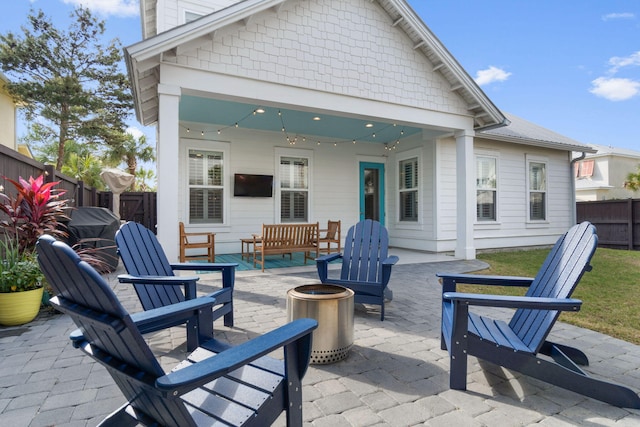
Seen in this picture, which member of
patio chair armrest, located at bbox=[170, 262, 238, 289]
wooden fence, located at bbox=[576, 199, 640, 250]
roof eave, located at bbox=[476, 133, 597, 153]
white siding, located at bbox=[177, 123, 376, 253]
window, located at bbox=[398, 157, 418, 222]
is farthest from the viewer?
wooden fence, located at bbox=[576, 199, 640, 250]

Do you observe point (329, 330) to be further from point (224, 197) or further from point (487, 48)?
point (487, 48)

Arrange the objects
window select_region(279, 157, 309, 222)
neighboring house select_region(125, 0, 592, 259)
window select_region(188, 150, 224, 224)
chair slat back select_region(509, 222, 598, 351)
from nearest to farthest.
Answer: chair slat back select_region(509, 222, 598, 351) → neighboring house select_region(125, 0, 592, 259) → window select_region(188, 150, 224, 224) → window select_region(279, 157, 309, 222)

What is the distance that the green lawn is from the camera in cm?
337

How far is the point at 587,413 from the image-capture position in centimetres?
187

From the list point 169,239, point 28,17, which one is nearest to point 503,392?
point 169,239

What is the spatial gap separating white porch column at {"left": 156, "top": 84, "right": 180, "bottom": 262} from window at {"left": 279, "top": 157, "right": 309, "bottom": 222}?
4.13 m

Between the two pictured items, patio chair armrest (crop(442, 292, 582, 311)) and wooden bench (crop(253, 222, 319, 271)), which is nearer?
patio chair armrest (crop(442, 292, 582, 311))

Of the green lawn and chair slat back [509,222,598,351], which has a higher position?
chair slat back [509,222,598,351]

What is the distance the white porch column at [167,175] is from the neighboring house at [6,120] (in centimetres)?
939

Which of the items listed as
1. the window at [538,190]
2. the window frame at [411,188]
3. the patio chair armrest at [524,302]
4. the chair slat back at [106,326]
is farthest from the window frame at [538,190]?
the chair slat back at [106,326]

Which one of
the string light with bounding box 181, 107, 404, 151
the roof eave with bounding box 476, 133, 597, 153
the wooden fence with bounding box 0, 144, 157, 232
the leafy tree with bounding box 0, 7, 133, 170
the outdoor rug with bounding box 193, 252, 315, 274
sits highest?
the leafy tree with bounding box 0, 7, 133, 170

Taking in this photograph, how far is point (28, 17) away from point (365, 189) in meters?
15.7

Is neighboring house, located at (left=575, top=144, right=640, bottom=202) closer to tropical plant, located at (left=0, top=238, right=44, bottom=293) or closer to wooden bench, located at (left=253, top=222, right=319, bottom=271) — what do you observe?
wooden bench, located at (left=253, top=222, right=319, bottom=271)

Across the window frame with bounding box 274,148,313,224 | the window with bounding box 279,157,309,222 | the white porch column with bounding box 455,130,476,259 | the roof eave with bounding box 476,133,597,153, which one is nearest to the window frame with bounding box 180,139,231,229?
the window frame with bounding box 274,148,313,224
